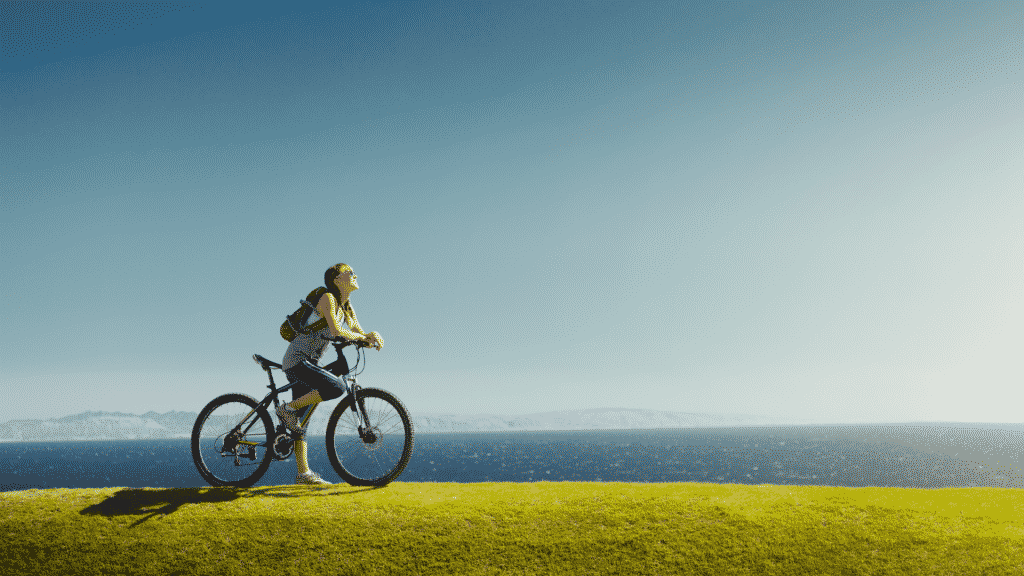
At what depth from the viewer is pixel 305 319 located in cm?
804

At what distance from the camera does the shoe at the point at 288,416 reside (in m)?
8.06

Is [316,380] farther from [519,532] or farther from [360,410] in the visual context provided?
[519,532]

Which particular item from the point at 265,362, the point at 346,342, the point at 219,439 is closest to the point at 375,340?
the point at 346,342

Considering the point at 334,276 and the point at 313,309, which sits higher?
the point at 334,276

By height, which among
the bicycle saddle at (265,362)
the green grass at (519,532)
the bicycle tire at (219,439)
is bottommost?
the green grass at (519,532)

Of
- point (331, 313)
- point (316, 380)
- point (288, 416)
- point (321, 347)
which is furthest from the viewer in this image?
point (321, 347)

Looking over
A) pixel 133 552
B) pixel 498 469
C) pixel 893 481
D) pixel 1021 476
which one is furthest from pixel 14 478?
pixel 1021 476

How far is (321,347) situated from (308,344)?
8.3 inches

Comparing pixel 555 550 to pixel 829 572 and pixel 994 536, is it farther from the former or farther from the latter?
pixel 994 536

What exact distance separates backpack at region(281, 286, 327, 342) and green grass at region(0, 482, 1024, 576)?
96.7 inches

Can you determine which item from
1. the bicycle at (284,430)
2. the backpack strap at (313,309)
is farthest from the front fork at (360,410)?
the backpack strap at (313,309)

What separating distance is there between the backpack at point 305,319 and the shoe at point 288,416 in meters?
1.09

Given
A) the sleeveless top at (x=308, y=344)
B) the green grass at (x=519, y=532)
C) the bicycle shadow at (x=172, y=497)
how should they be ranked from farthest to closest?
the sleeveless top at (x=308, y=344)
the bicycle shadow at (x=172, y=497)
the green grass at (x=519, y=532)

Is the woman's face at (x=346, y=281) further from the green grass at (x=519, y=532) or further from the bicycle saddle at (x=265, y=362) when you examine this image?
the green grass at (x=519, y=532)
